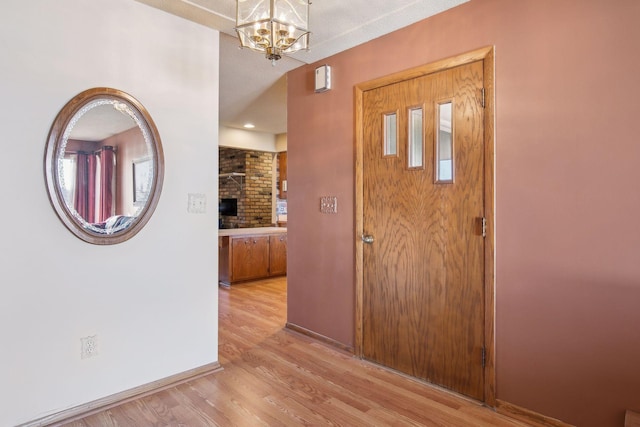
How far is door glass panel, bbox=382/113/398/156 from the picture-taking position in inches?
106

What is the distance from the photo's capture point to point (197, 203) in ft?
8.72

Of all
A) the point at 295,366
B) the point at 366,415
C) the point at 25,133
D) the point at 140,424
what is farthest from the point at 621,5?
the point at 140,424

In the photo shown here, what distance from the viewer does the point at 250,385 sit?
248 centimetres

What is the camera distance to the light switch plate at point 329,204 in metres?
3.14

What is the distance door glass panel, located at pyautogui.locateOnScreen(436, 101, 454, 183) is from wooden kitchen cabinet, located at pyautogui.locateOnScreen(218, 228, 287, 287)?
3.60 m

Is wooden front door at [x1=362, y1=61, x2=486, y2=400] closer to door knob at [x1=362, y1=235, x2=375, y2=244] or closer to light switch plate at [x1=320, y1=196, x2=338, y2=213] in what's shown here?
door knob at [x1=362, y1=235, x2=375, y2=244]

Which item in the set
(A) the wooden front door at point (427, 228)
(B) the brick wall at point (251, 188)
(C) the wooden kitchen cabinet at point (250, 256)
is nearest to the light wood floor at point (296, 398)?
(A) the wooden front door at point (427, 228)

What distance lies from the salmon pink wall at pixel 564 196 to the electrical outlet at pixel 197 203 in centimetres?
184

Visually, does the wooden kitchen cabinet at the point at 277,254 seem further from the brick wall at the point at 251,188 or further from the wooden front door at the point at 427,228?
the wooden front door at the point at 427,228

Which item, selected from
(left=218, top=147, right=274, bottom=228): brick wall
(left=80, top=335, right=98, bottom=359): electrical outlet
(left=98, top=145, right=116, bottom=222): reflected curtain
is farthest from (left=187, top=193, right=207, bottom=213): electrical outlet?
(left=218, top=147, right=274, bottom=228): brick wall

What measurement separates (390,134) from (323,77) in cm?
85

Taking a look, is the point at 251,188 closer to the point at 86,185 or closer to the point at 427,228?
the point at 86,185

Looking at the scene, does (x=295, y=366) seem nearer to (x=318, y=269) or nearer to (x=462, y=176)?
(x=318, y=269)

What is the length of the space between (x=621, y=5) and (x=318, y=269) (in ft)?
8.40
